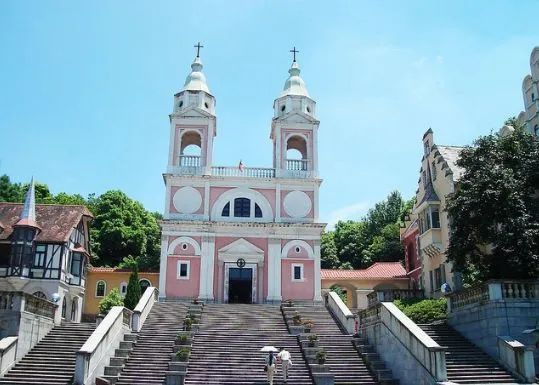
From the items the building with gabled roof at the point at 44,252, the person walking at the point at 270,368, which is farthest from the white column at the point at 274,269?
the person walking at the point at 270,368

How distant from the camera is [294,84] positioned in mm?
44188

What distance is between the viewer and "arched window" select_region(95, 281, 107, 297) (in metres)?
47.8

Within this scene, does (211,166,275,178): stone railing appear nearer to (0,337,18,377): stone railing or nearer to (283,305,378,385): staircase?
(283,305,378,385): staircase

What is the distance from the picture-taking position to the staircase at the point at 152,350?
67.8ft

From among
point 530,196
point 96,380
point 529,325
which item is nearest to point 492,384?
point 529,325

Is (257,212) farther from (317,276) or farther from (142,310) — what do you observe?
(142,310)

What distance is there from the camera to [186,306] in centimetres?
3294

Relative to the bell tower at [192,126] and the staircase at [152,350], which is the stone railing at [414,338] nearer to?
the staircase at [152,350]

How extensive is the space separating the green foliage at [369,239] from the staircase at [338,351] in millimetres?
31019

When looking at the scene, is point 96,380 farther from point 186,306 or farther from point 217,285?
point 217,285

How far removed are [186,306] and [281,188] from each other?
38.9ft

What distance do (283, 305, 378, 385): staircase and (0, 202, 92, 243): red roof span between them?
1784 centimetres

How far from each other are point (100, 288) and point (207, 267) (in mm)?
13945

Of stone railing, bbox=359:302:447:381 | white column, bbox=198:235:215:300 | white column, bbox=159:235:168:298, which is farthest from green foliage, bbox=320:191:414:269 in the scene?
stone railing, bbox=359:302:447:381
